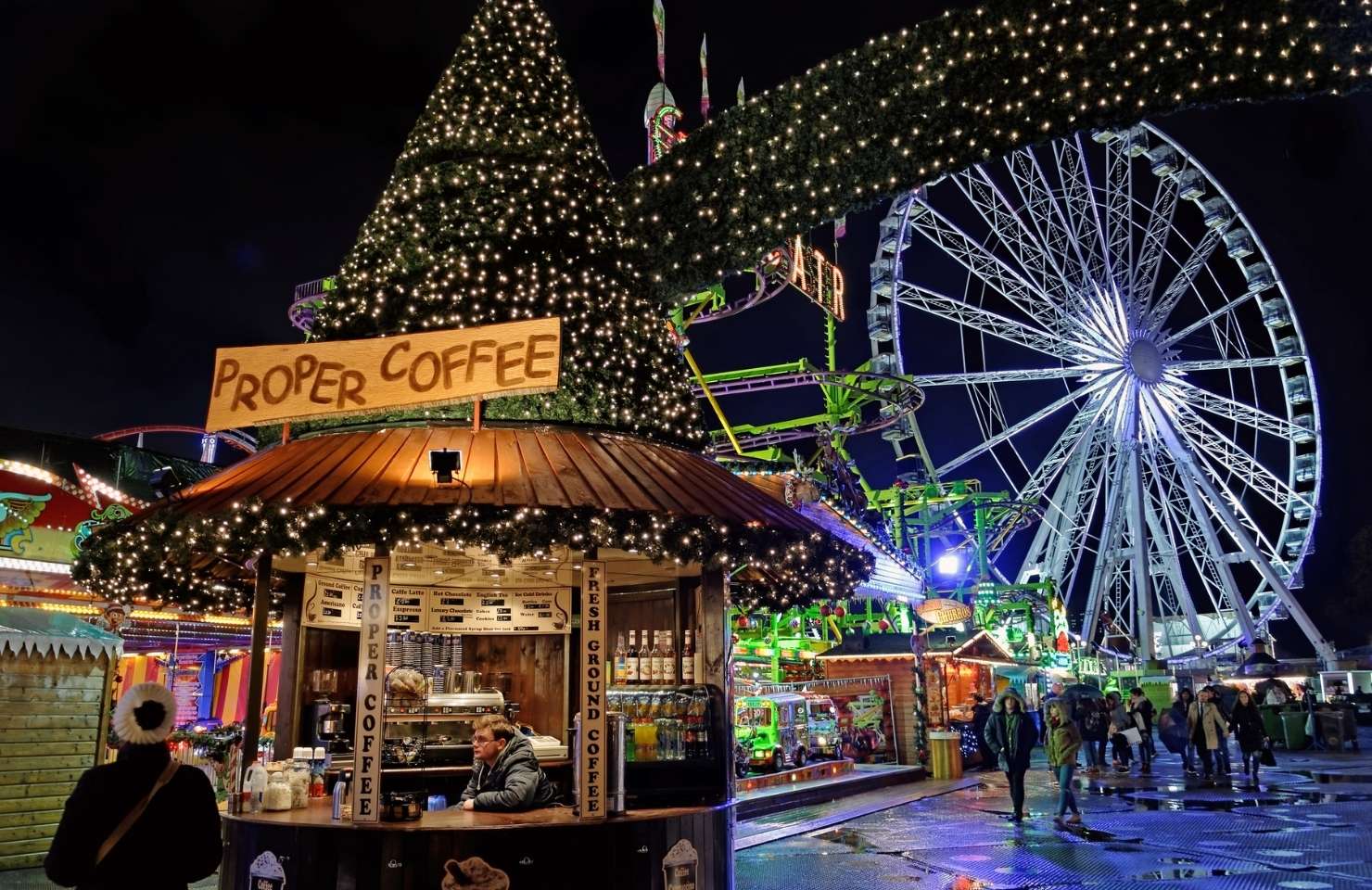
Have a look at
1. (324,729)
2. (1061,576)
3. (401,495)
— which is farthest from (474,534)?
(1061,576)

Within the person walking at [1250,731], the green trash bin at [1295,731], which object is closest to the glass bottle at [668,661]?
A: the person walking at [1250,731]

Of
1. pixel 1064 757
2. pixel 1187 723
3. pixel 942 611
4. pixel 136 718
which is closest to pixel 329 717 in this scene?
pixel 136 718

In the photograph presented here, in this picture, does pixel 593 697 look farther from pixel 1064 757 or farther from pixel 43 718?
pixel 1064 757

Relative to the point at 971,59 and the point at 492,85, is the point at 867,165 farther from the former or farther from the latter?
the point at 492,85

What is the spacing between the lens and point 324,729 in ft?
27.8

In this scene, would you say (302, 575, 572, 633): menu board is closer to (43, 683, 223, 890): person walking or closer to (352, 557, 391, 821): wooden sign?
(352, 557, 391, 821): wooden sign

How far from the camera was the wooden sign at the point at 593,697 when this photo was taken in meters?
6.07

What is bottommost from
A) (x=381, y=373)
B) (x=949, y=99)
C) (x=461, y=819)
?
(x=461, y=819)

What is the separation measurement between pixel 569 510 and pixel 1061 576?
106 feet

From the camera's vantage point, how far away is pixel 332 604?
904 centimetres

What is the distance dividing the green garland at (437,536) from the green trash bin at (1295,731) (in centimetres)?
2167

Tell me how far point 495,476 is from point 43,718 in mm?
6614

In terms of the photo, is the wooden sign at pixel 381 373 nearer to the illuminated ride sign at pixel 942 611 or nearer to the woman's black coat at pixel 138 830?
the woman's black coat at pixel 138 830

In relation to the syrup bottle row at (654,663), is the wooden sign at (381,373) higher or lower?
higher
